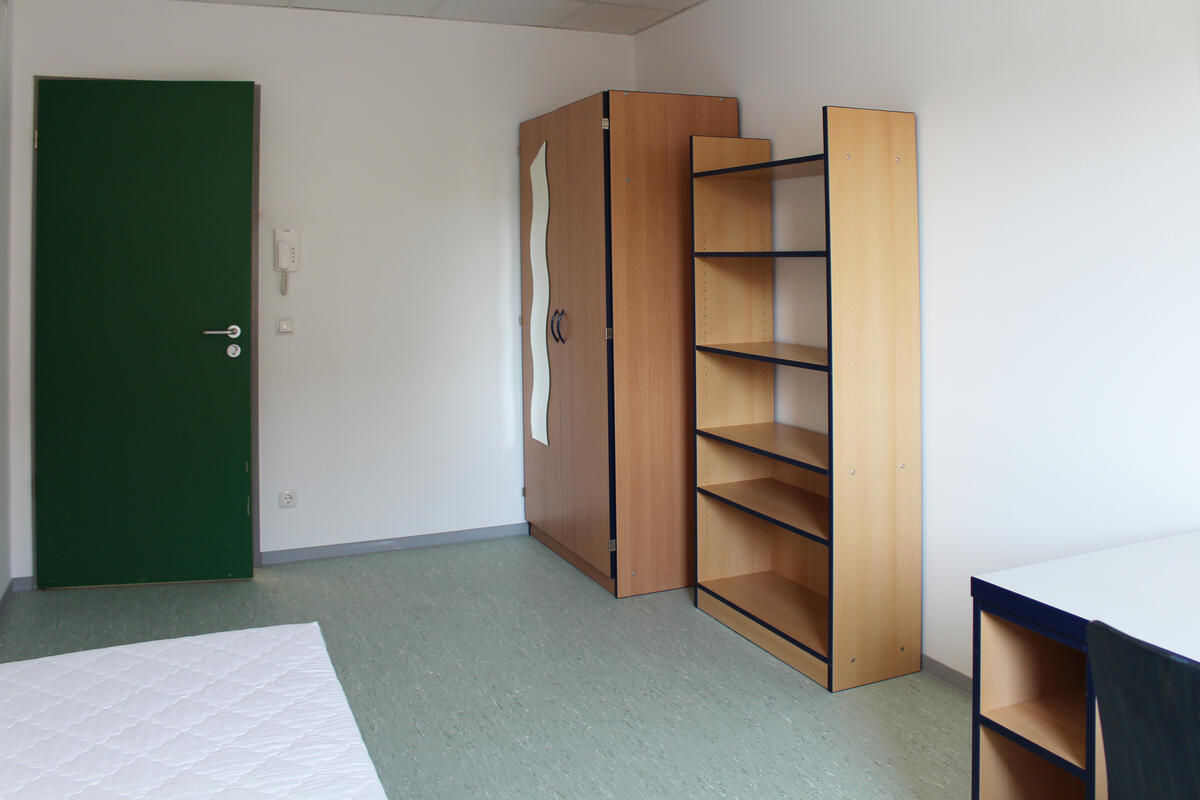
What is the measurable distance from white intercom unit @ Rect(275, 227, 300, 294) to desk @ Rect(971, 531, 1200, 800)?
11.2ft

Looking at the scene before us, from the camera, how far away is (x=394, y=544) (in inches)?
185

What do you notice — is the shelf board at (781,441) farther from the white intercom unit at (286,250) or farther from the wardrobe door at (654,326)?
the white intercom unit at (286,250)

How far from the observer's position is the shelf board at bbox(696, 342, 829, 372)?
10.1 ft

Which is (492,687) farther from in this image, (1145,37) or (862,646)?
(1145,37)

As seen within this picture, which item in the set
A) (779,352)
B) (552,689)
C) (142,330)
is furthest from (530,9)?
(552,689)

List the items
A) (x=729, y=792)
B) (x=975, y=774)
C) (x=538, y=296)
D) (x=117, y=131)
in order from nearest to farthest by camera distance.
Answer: (x=975, y=774), (x=729, y=792), (x=117, y=131), (x=538, y=296)

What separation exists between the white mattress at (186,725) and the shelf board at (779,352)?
1.73 meters

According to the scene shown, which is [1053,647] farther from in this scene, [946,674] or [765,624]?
[765,624]

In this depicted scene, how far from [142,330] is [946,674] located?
3.47 meters

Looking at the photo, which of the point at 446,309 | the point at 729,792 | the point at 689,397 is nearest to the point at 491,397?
the point at 446,309

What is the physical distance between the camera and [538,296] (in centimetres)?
457

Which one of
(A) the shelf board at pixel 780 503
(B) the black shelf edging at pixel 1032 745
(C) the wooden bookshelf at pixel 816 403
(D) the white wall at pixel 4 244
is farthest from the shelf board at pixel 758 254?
(D) the white wall at pixel 4 244

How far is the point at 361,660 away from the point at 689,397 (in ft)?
5.53

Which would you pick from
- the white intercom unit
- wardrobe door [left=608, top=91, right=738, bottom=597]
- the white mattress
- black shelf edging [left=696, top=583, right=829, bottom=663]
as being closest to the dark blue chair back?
the white mattress
